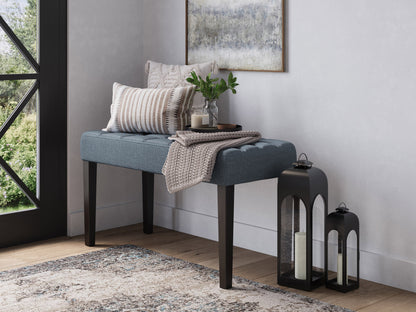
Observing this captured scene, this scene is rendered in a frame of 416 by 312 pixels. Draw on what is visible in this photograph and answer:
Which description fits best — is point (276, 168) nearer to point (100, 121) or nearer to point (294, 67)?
point (294, 67)

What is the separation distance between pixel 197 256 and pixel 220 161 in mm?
883

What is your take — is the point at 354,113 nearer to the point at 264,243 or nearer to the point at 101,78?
the point at 264,243

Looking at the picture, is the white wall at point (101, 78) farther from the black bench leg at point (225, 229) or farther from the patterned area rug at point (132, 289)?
the black bench leg at point (225, 229)

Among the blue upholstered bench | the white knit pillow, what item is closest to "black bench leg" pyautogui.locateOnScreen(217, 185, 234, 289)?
the blue upholstered bench

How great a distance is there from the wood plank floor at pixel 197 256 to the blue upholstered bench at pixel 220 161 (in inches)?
8.7

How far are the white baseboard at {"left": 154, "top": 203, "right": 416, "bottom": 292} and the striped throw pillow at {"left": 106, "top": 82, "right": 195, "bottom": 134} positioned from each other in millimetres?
757

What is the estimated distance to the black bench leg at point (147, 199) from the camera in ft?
13.2

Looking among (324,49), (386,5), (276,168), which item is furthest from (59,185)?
(386,5)

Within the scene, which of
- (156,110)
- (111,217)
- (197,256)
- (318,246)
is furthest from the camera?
(111,217)

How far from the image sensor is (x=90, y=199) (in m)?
3.67

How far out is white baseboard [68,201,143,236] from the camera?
3.97 metres

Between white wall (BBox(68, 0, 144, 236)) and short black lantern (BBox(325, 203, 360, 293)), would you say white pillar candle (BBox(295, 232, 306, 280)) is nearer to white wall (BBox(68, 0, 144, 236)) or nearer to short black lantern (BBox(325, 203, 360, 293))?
short black lantern (BBox(325, 203, 360, 293))

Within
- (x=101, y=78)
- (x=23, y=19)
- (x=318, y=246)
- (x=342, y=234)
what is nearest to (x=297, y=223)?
(x=342, y=234)

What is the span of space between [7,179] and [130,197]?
2.95 ft
